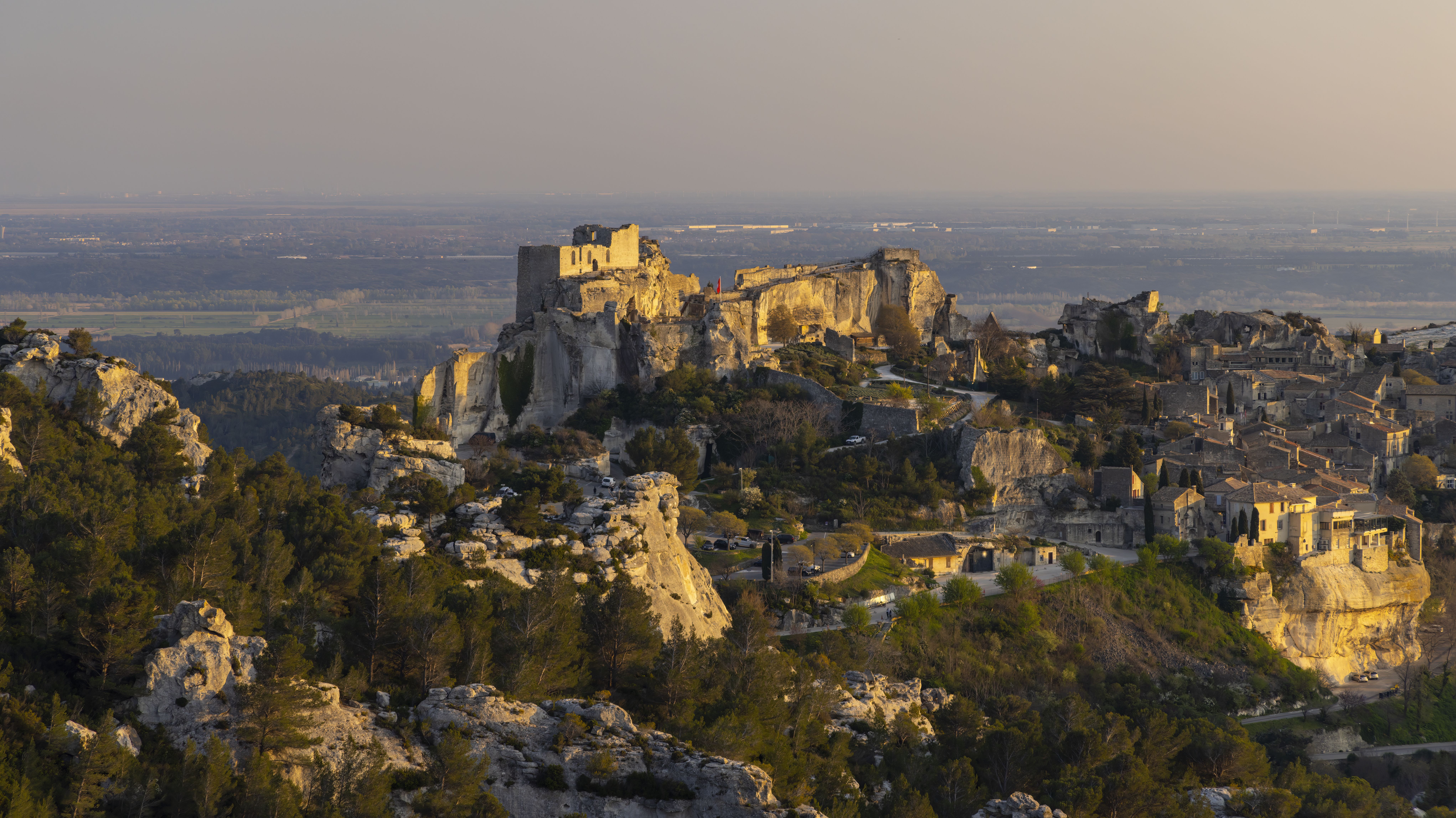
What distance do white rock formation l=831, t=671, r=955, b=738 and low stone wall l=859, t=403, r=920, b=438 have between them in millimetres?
16037

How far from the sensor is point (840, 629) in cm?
3428

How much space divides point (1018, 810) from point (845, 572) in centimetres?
1596

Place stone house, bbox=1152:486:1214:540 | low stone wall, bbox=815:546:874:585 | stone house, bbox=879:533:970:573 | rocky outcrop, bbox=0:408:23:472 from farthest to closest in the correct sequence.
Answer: stone house, bbox=1152:486:1214:540
stone house, bbox=879:533:970:573
low stone wall, bbox=815:546:874:585
rocky outcrop, bbox=0:408:23:472

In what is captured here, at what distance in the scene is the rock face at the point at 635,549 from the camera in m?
27.9

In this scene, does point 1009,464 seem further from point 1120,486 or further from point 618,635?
point 618,635

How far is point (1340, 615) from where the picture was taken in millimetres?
42344

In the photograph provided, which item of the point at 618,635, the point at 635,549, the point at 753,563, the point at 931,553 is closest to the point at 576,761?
the point at 618,635

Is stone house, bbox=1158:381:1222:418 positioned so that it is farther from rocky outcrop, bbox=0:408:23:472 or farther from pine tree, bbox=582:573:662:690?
rocky outcrop, bbox=0:408:23:472

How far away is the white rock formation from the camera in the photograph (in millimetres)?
26312

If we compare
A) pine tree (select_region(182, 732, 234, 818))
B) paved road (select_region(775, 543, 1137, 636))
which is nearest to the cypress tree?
paved road (select_region(775, 543, 1137, 636))

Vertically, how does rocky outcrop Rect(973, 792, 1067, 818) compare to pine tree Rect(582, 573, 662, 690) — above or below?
below

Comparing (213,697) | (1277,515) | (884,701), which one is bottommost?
(884,701)

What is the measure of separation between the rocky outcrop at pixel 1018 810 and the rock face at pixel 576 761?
3.89 meters

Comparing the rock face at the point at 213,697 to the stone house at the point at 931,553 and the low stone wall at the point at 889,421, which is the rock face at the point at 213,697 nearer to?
the stone house at the point at 931,553
